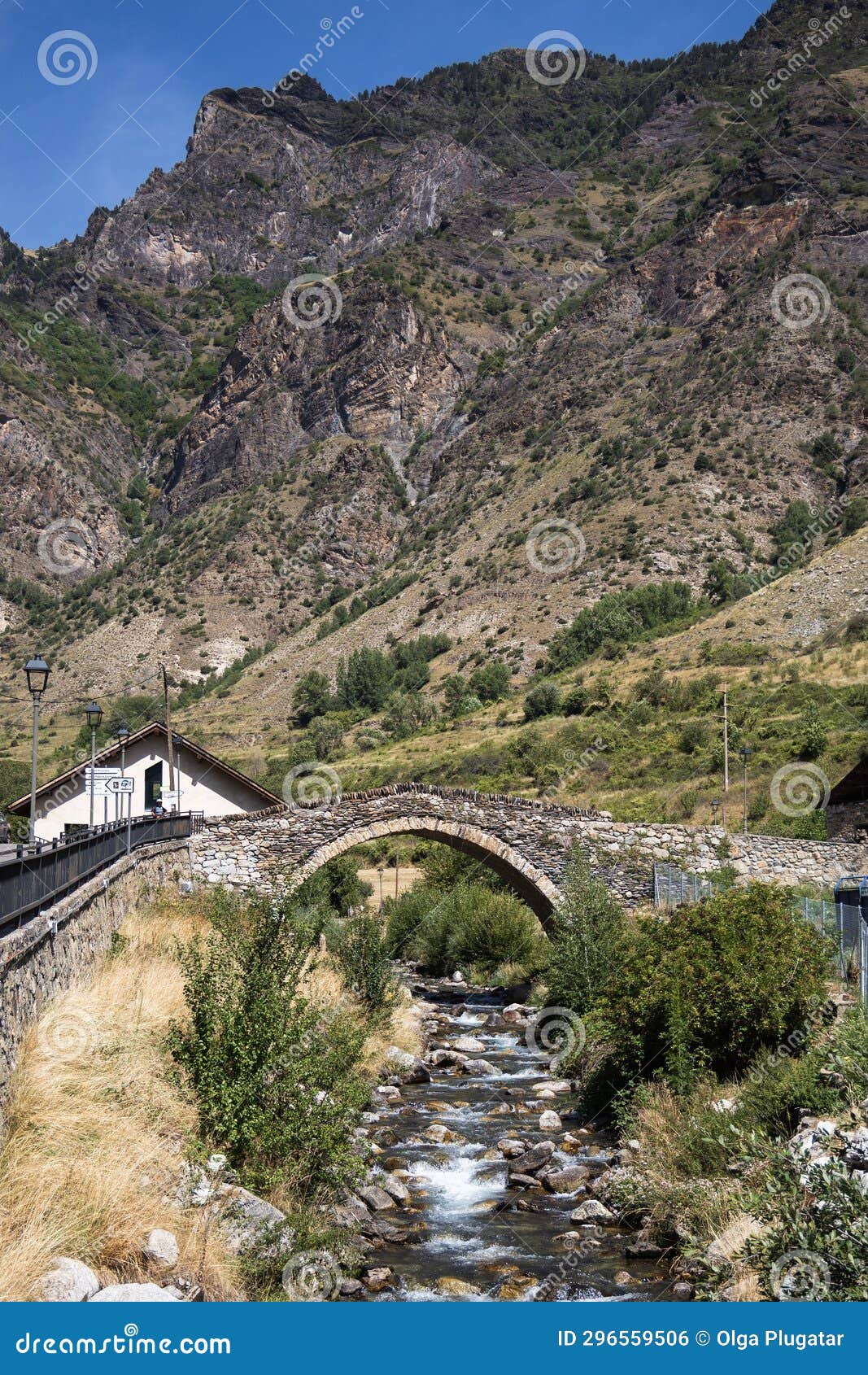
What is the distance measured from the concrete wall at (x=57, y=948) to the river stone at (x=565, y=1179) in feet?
18.1

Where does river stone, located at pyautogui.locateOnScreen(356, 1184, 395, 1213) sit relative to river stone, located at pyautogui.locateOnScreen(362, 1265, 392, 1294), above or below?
below

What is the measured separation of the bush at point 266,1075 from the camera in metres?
10.6

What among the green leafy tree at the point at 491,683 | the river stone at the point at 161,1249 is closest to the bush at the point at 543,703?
the green leafy tree at the point at 491,683

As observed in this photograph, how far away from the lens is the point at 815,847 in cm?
2595

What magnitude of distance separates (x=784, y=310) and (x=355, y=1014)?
244ft

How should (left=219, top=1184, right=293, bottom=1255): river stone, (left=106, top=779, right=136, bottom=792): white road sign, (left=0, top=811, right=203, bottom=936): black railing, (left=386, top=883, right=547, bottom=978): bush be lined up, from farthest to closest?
(left=386, top=883, right=547, bottom=978): bush
(left=106, top=779, right=136, bottom=792): white road sign
(left=0, top=811, right=203, bottom=936): black railing
(left=219, top=1184, right=293, bottom=1255): river stone

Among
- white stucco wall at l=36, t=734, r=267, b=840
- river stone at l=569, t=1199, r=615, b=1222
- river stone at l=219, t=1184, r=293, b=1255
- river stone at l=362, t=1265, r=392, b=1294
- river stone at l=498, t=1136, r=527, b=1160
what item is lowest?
river stone at l=498, t=1136, r=527, b=1160

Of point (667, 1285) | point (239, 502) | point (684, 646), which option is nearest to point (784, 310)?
point (684, 646)

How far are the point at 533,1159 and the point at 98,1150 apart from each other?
6.04m

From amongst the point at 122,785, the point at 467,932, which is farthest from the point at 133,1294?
the point at 467,932

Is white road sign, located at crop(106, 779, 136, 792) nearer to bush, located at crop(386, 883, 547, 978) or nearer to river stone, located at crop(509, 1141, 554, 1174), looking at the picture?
bush, located at crop(386, 883, 547, 978)

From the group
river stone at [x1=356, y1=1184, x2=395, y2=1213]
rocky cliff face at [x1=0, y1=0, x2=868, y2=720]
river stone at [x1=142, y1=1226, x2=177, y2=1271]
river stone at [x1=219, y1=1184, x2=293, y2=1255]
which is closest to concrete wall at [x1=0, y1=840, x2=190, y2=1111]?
river stone at [x1=142, y1=1226, x2=177, y2=1271]

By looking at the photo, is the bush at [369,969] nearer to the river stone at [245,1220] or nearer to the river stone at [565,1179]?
the river stone at [565,1179]

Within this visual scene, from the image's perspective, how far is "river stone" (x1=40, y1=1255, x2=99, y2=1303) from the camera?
7016 millimetres
